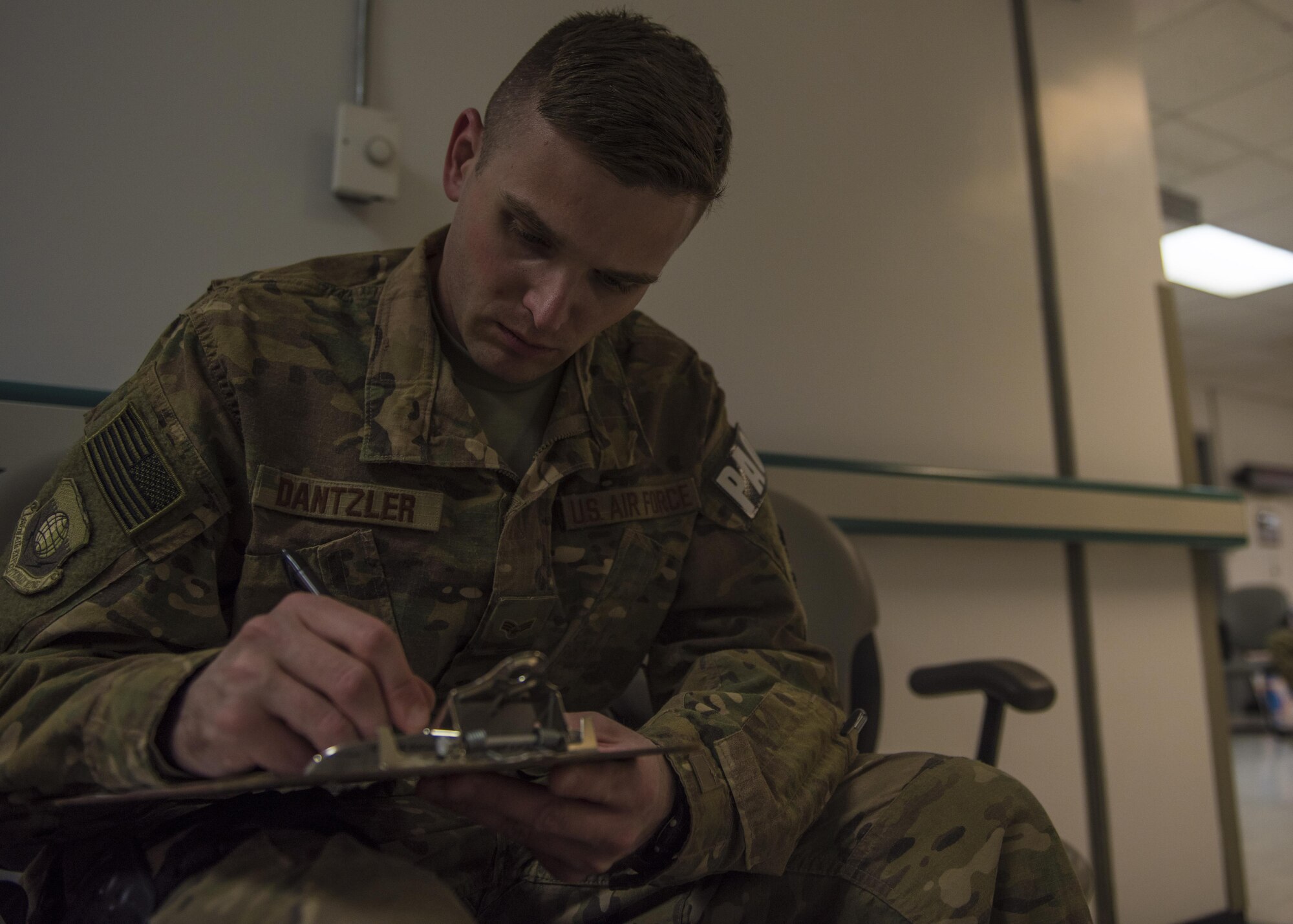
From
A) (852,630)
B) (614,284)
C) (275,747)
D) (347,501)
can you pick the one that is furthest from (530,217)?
(852,630)

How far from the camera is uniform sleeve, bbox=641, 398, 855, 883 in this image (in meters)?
0.76

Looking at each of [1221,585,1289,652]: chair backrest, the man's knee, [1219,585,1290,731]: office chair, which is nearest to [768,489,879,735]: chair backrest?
the man's knee

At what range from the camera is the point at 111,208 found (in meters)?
1.22

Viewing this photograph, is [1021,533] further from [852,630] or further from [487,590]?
[487,590]

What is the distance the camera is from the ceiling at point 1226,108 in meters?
2.84

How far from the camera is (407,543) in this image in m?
0.88

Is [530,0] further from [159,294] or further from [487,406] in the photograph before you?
[487,406]

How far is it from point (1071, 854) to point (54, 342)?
4.54 ft

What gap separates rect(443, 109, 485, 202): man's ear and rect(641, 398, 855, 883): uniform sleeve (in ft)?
1.28

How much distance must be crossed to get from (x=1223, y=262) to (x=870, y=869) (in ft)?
Result: 17.4

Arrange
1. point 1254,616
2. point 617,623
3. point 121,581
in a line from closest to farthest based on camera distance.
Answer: point 121,581 → point 617,623 → point 1254,616

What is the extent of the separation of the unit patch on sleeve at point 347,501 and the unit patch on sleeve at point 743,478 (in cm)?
33

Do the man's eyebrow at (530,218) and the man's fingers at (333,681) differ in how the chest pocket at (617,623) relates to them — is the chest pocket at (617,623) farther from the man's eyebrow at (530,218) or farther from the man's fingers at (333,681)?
the man's fingers at (333,681)

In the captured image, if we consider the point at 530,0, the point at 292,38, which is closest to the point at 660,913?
the point at 292,38
